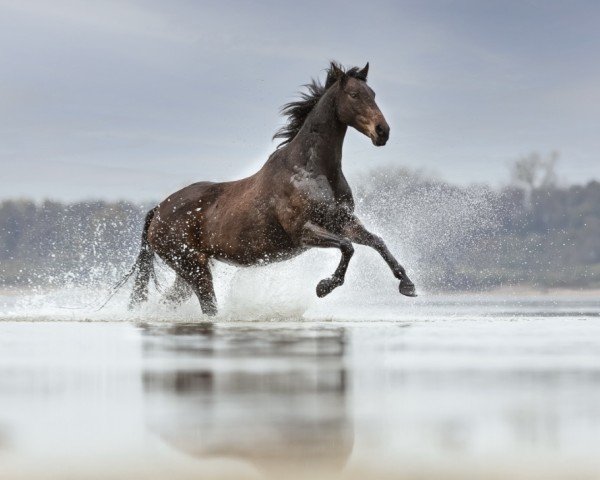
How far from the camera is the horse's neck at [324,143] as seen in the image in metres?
10.1

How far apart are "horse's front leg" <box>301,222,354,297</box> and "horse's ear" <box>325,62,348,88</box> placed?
1.63 meters

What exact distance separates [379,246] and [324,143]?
51.1 inches

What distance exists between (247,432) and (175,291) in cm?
989

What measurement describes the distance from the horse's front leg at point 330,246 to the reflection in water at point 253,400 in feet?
8.39

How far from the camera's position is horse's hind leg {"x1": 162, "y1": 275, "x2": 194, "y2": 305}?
41.6 ft

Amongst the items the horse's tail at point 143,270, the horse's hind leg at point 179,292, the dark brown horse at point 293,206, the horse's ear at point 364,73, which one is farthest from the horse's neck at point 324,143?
the horse's tail at point 143,270

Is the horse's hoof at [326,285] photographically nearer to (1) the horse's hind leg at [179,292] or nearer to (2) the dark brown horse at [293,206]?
(2) the dark brown horse at [293,206]

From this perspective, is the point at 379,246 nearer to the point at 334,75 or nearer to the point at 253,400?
the point at 334,75

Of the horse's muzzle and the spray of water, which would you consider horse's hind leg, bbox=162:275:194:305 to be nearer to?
the spray of water

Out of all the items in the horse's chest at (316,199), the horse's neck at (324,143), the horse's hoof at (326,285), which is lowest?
the horse's hoof at (326,285)

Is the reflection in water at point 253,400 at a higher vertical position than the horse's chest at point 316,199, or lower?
lower

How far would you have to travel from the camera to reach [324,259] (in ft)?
41.5

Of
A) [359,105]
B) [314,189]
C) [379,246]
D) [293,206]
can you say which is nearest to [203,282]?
[293,206]

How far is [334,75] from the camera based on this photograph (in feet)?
34.1
